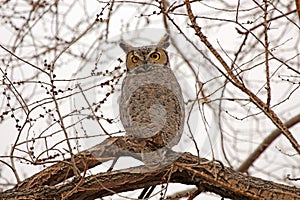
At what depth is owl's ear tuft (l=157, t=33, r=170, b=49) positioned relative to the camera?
5.59ft

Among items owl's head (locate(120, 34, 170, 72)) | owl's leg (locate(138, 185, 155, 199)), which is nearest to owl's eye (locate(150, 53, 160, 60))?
owl's head (locate(120, 34, 170, 72))

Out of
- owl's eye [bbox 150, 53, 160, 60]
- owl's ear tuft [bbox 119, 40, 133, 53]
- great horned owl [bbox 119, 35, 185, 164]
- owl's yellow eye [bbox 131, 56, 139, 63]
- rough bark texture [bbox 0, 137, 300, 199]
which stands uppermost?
owl's ear tuft [bbox 119, 40, 133, 53]

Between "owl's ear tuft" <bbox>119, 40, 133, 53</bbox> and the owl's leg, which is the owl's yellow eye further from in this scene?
the owl's leg

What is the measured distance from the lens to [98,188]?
4.95 feet

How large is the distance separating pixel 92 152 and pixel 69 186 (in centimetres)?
17

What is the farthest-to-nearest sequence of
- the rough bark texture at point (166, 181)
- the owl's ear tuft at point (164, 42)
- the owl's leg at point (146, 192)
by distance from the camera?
the owl's ear tuft at point (164, 42) < the owl's leg at point (146, 192) < the rough bark texture at point (166, 181)

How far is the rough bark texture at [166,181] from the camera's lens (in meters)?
1.42

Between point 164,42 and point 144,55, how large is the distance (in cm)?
7

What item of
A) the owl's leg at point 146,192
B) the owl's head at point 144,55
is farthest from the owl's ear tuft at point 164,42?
the owl's leg at point 146,192

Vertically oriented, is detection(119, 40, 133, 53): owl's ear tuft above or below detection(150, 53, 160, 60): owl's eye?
above

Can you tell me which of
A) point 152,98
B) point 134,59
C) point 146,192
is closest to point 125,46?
point 134,59

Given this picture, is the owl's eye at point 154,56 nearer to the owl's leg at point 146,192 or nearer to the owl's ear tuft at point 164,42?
the owl's ear tuft at point 164,42

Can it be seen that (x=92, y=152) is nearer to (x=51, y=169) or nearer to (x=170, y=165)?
(x=51, y=169)

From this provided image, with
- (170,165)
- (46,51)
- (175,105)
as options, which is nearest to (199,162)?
(170,165)
